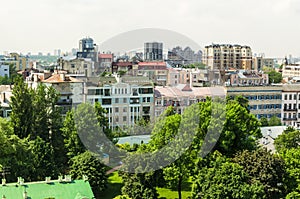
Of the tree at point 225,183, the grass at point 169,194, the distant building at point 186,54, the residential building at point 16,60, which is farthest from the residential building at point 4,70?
the tree at point 225,183

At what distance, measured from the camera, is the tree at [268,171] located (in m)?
9.33

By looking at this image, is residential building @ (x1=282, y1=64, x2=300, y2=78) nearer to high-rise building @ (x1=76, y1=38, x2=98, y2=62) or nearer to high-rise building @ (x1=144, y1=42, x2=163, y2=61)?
high-rise building @ (x1=76, y1=38, x2=98, y2=62)

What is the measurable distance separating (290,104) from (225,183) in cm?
1405

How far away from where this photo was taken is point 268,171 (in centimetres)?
935

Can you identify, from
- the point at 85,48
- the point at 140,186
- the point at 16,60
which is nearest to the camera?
the point at 140,186

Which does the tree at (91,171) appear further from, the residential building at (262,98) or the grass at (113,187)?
the residential building at (262,98)

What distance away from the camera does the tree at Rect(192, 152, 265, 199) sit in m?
8.83

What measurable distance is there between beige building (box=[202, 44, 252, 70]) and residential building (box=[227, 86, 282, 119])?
15029 mm

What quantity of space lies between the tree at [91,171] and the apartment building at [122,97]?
5.62 m

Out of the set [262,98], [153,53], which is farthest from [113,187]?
[262,98]

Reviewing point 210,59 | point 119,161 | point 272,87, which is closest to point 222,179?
point 119,161

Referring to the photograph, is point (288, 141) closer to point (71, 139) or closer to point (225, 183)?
point (225, 183)

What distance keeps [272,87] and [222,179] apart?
13.5 meters

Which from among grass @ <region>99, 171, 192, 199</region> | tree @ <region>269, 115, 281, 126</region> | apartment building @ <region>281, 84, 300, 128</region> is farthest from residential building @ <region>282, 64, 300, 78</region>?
grass @ <region>99, 171, 192, 199</region>
